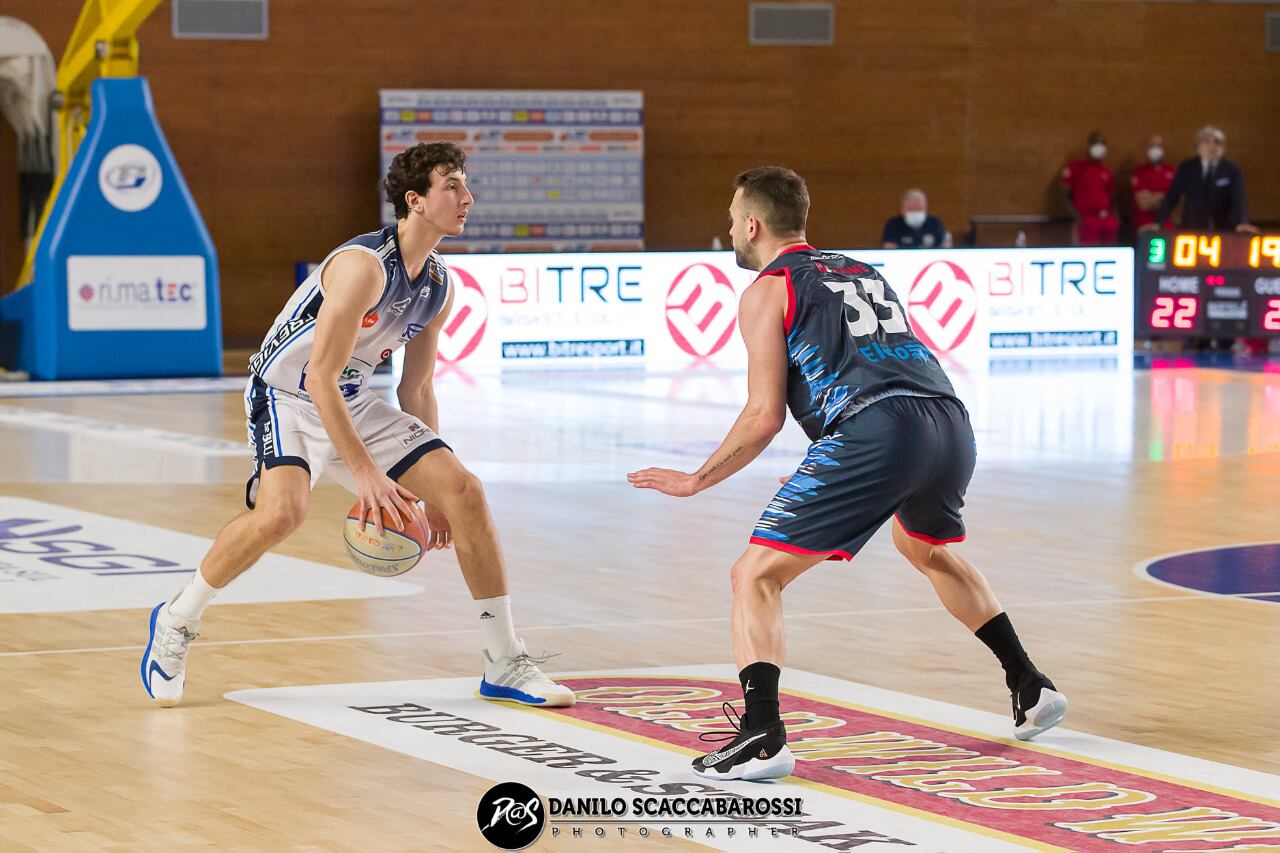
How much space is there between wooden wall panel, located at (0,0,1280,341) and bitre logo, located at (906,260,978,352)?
6943mm

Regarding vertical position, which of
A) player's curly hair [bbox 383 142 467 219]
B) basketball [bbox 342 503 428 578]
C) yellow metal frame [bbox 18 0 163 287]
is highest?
yellow metal frame [bbox 18 0 163 287]

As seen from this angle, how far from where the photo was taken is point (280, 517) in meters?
6.43

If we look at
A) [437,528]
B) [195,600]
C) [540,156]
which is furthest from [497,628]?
[540,156]

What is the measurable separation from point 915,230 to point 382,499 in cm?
1873

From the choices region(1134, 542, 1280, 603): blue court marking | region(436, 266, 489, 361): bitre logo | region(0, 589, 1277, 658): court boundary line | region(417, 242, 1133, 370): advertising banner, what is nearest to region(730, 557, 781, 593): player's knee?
region(0, 589, 1277, 658): court boundary line

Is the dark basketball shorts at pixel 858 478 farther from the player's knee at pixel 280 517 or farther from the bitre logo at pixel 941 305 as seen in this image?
the bitre logo at pixel 941 305

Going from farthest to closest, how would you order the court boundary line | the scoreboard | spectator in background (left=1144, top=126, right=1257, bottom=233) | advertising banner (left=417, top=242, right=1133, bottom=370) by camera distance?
spectator in background (left=1144, top=126, right=1257, bottom=233) → the scoreboard → advertising banner (left=417, top=242, right=1133, bottom=370) → the court boundary line

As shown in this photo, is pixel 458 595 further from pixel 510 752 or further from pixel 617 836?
pixel 617 836

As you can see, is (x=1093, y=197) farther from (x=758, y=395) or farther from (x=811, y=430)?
(x=758, y=395)

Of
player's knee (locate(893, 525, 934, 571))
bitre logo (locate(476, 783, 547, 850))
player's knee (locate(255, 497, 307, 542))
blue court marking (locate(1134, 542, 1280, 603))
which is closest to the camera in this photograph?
bitre logo (locate(476, 783, 547, 850))

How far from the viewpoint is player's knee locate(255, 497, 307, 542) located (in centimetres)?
643

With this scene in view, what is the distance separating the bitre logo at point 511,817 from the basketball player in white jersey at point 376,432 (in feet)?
4.09

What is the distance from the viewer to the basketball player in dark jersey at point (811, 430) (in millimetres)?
5633

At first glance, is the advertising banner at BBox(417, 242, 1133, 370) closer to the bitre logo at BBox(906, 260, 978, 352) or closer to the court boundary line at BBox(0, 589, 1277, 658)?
the bitre logo at BBox(906, 260, 978, 352)
